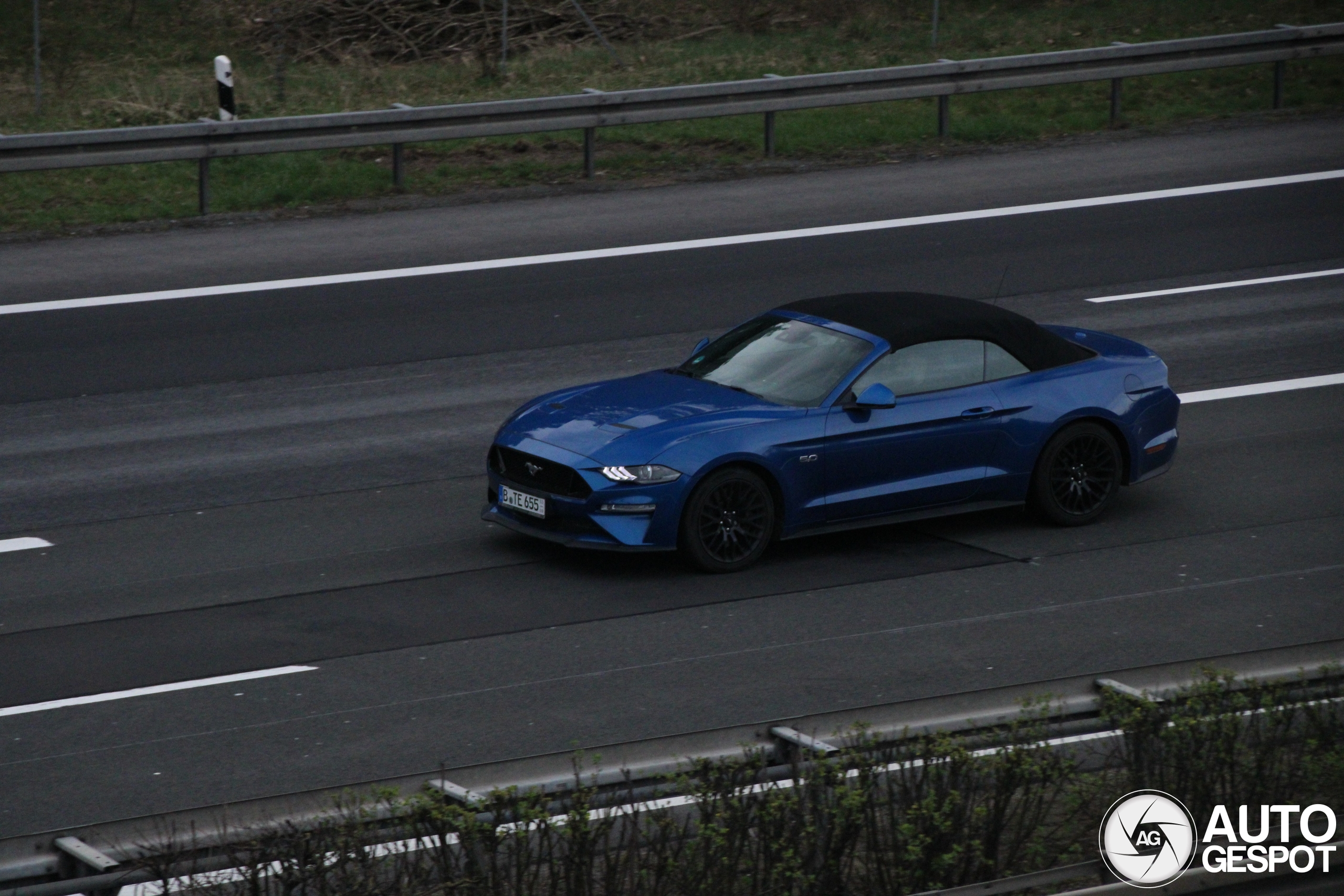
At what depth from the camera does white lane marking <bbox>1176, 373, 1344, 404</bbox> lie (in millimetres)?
14320

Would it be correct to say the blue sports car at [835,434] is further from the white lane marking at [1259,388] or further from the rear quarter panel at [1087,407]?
the white lane marking at [1259,388]

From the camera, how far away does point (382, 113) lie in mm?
20047

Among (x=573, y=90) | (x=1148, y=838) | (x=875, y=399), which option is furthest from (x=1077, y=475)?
(x=573, y=90)

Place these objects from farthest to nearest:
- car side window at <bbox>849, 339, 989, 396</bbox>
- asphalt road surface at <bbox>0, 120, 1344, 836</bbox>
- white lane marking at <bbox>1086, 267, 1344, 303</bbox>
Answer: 1. white lane marking at <bbox>1086, 267, 1344, 303</bbox>
2. car side window at <bbox>849, 339, 989, 396</bbox>
3. asphalt road surface at <bbox>0, 120, 1344, 836</bbox>

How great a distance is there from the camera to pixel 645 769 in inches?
240

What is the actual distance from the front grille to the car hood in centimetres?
12

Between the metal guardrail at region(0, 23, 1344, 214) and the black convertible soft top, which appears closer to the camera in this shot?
the black convertible soft top

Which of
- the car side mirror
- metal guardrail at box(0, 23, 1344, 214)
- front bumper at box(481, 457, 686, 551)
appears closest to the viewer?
front bumper at box(481, 457, 686, 551)

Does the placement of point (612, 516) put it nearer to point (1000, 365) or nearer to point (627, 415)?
point (627, 415)

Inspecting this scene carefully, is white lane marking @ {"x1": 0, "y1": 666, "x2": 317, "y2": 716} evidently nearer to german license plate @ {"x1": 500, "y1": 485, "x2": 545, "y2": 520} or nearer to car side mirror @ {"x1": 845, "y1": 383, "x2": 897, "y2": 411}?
german license plate @ {"x1": 500, "y1": 485, "x2": 545, "y2": 520}

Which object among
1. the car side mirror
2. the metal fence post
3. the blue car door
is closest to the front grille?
the blue car door

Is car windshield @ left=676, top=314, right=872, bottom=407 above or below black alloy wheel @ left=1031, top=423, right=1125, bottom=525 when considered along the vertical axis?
above

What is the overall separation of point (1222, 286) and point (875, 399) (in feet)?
25.3

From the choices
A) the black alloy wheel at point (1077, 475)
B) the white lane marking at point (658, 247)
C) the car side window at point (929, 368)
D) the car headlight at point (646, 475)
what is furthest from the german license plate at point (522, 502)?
the white lane marking at point (658, 247)
